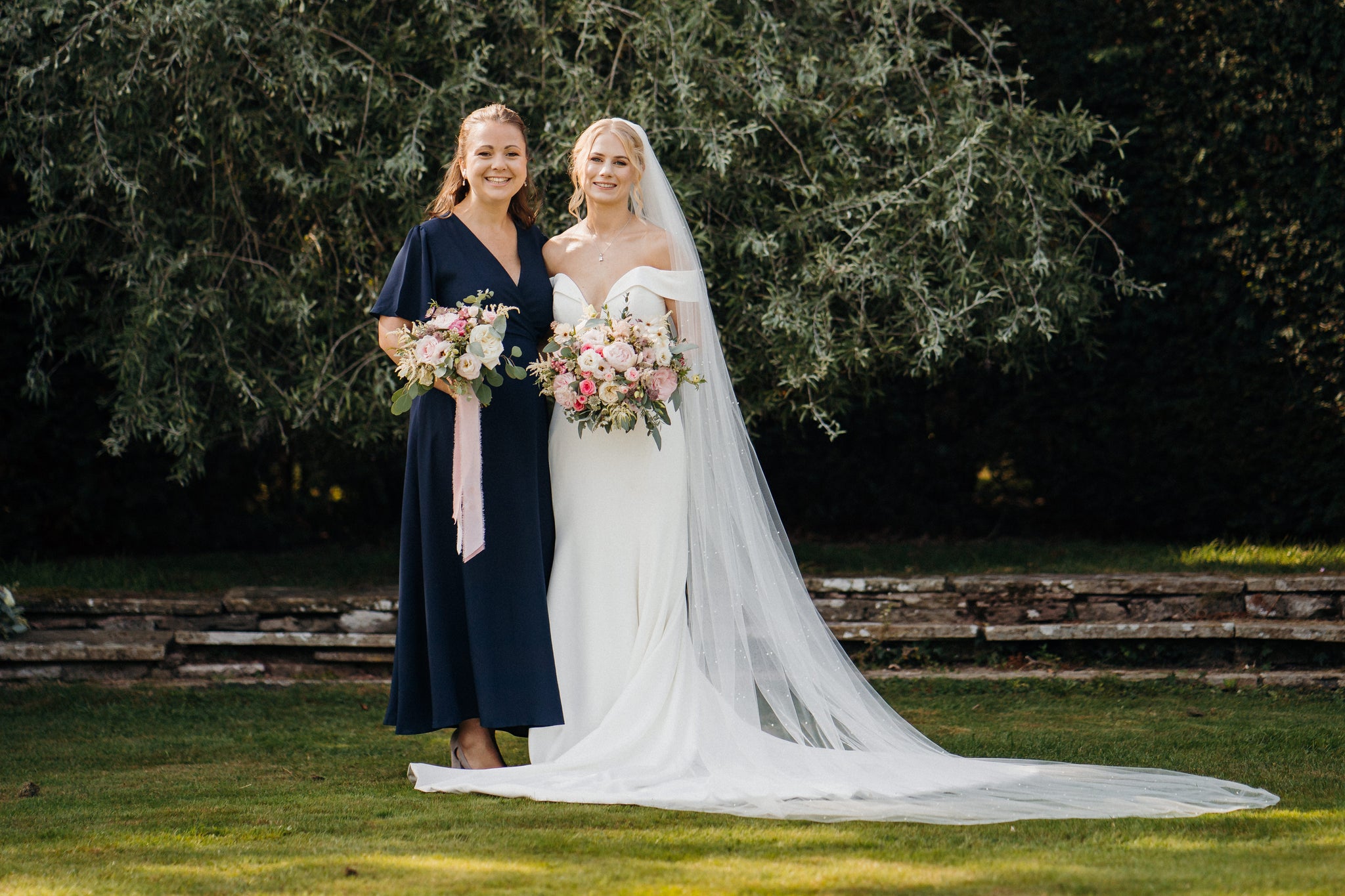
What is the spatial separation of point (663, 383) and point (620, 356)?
0.20 m

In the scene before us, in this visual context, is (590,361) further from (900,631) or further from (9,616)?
(9,616)

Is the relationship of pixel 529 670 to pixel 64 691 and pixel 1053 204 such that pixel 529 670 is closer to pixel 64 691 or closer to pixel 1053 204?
pixel 64 691

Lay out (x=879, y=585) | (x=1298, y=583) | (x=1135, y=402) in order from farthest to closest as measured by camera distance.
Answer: (x=1135, y=402), (x=879, y=585), (x=1298, y=583)

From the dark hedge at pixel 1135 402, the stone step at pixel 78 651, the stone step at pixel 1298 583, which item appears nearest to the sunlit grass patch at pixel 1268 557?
the dark hedge at pixel 1135 402

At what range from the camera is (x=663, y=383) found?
419 centimetres

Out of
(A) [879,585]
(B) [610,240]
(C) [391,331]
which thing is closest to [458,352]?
(C) [391,331]

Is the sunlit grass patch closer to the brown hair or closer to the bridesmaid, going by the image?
the bridesmaid

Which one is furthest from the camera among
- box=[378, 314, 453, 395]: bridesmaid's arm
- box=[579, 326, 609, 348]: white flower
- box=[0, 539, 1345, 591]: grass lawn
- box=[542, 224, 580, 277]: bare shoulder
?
box=[0, 539, 1345, 591]: grass lawn

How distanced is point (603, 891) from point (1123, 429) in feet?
18.9

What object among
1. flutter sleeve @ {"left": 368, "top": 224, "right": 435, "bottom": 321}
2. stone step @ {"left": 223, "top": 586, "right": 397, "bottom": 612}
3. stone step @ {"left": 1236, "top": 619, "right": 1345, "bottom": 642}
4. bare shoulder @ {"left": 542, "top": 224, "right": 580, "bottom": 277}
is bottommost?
stone step @ {"left": 223, "top": 586, "right": 397, "bottom": 612}

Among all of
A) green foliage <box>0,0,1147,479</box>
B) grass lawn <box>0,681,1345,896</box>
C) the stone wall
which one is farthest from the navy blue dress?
the stone wall

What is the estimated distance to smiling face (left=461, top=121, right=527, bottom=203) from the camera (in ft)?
14.1

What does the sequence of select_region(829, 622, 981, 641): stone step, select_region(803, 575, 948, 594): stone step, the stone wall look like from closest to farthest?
the stone wall → select_region(829, 622, 981, 641): stone step → select_region(803, 575, 948, 594): stone step

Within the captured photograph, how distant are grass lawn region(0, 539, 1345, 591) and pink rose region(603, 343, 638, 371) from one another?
2.88 metres
